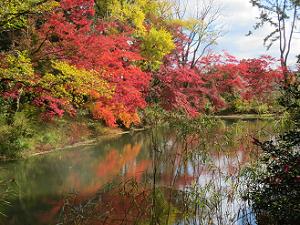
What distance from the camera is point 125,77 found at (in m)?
14.3

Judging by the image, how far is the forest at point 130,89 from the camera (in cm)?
490

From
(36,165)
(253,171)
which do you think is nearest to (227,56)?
(36,165)

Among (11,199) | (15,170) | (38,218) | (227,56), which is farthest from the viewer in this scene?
(227,56)

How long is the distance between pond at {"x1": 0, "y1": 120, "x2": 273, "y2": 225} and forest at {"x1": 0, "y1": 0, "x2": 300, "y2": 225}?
0.42 ft

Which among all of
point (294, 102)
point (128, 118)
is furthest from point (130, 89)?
point (294, 102)

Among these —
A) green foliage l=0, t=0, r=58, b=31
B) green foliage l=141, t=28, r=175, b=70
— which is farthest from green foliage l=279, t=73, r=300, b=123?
green foliage l=141, t=28, r=175, b=70

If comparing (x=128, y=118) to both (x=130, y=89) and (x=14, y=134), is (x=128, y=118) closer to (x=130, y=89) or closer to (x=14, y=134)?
(x=130, y=89)

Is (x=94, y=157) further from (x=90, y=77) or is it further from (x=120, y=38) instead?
(x=120, y=38)

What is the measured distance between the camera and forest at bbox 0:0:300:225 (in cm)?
490

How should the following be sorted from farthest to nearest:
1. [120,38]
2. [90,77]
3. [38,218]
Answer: [120,38], [90,77], [38,218]

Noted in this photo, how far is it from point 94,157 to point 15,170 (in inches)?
96.6

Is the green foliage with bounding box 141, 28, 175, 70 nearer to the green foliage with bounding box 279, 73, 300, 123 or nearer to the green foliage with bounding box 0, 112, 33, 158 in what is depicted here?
the green foliage with bounding box 0, 112, 33, 158

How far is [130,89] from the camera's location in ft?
45.3

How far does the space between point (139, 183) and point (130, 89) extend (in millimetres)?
6938
